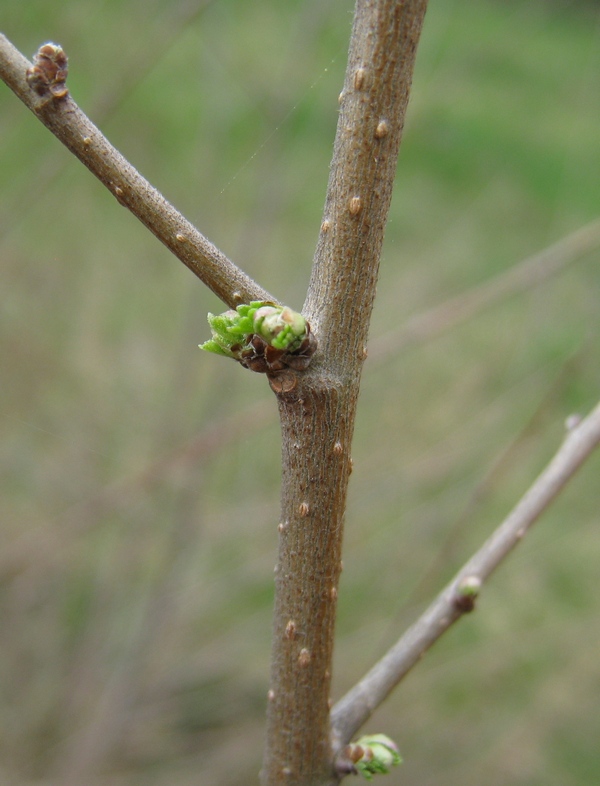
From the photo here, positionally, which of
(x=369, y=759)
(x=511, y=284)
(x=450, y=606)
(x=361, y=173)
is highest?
(x=511, y=284)

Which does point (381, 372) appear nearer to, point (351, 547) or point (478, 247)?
point (351, 547)

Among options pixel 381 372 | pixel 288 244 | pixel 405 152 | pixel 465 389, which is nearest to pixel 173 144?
pixel 288 244

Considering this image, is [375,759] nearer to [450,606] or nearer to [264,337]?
[450,606]

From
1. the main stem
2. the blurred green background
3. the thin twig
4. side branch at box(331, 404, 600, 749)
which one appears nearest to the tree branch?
the main stem

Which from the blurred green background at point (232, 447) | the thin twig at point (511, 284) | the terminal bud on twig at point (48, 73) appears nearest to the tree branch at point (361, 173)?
the terminal bud on twig at point (48, 73)

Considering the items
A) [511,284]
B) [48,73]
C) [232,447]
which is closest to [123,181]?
[48,73]

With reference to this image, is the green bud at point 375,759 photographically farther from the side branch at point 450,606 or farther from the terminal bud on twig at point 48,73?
the terminal bud on twig at point 48,73
